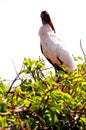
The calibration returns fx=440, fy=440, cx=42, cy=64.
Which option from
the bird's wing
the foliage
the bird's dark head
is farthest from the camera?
the bird's dark head

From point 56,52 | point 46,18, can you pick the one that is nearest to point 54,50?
point 56,52

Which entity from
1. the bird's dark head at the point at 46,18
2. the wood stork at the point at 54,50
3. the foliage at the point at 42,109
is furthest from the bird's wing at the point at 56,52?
the foliage at the point at 42,109

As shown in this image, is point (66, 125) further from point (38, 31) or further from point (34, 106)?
point (38, 31)

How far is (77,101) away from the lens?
2.96 metres

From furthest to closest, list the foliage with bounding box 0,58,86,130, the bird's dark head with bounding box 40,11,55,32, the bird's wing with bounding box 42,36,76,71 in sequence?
the bird's dark head with bounding box 40,11,55,32 < the bird's wing with bounding box 42,36,76,71 < the foliage with bounding box 0,58,86,130

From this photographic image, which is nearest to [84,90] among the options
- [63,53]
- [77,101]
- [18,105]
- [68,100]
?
[77,101]

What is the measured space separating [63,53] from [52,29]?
825 millimetres

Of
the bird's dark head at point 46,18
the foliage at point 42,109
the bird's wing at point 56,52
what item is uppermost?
the bird's dark head at point 46,18

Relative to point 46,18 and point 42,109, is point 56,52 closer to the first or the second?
point 46,18

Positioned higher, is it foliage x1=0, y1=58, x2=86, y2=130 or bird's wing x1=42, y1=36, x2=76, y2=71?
bird's wing x1=42, y1=36, x2=76, y2=71

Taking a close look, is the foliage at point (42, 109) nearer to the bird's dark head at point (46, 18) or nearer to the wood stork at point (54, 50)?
the wood stork at point (54, 50)

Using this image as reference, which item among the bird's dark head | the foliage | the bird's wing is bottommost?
the foliage

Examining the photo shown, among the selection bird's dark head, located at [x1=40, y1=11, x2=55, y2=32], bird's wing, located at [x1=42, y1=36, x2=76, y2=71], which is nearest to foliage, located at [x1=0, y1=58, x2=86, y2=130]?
bird's wing, located at [x1=42, y1=36, x2=76, y2=71]

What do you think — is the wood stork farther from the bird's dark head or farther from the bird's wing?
the bird's dark head
